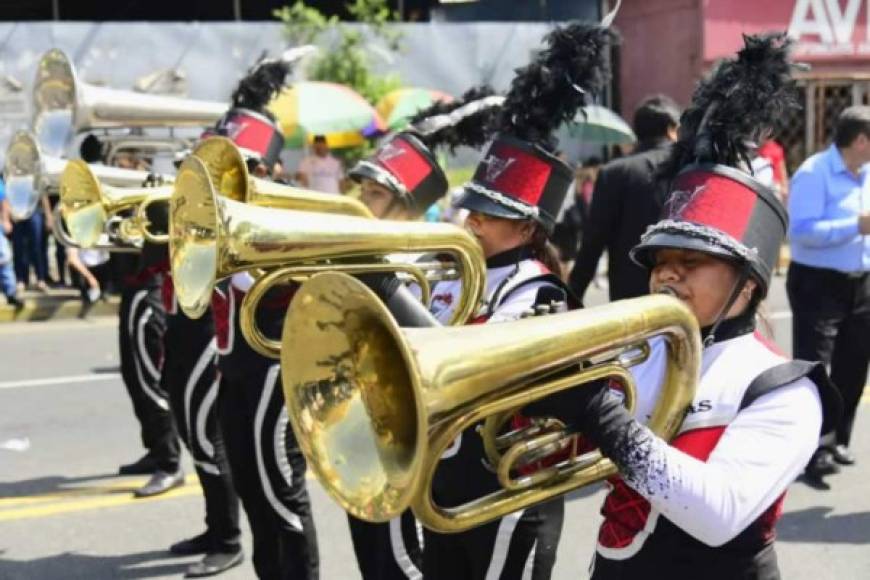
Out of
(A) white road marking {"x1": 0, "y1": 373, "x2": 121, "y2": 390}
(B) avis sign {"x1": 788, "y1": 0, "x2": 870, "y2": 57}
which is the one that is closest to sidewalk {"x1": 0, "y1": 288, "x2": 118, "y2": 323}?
(A) white road marking {"x1": 0, "y1": 373, "x2": 121, "y2": 390}

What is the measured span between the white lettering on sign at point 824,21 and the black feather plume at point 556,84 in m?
14.2

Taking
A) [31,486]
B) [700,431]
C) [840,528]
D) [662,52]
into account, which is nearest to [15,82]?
[31,486]

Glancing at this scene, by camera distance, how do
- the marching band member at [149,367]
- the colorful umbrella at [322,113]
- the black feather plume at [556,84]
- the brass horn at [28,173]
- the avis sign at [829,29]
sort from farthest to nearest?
the avis sign at [829,29]
the colorful umbrella at [322,113]
the brass horn at [28,173]
the marching band member at [149,367]
the black feather plume at [556,84]

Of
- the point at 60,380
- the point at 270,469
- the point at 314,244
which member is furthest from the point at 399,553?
the point at 60,380

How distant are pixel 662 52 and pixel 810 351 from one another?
1214 centimetres

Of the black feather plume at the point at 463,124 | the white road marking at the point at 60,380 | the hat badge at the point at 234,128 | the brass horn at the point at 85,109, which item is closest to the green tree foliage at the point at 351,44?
the white road marking at the point at 60,380

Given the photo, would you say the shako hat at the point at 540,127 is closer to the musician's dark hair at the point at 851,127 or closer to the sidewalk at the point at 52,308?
the musician's dark hair at the point at 851,127

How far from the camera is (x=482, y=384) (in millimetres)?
1721

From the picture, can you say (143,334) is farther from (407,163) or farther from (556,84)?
(556,84)

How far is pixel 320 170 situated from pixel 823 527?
316 inches

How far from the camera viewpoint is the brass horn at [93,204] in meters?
4.63

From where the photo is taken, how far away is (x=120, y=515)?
16.6ft

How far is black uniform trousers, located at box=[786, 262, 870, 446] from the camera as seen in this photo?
5.22m

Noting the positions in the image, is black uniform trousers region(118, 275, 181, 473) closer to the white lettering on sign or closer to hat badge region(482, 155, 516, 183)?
hat badge region(482, 155, 516, 183)
